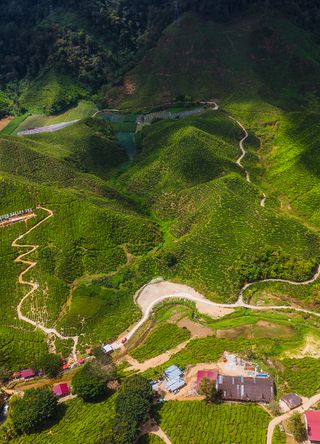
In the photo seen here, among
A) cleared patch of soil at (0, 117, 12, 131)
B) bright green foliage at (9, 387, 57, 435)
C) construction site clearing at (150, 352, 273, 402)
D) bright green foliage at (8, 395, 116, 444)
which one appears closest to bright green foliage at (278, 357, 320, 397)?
construction site clearing at (150, 352, 273, 402)

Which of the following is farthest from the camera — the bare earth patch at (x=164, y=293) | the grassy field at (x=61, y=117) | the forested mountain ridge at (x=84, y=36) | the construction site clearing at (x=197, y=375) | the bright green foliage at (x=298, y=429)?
the forested mountain ridge at (x=84, y=36)

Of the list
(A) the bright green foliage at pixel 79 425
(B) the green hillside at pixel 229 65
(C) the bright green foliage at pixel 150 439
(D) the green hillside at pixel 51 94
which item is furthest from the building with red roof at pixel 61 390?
(D) the green hillside at pixel 51 94

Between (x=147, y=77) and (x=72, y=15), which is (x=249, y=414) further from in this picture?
(x=72, y=15)

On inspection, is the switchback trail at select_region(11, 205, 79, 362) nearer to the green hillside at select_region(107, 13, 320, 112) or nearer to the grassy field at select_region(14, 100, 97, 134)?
the grassy field at select_region(14, 100, 97, 134)

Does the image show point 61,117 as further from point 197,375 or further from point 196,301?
point 197,375

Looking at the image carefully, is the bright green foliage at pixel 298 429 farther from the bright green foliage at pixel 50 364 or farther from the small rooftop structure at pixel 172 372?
the bright green foliage at pixel 50 364

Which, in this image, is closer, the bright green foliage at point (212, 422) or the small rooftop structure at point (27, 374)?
the bright green foliage at point (212, 422)
